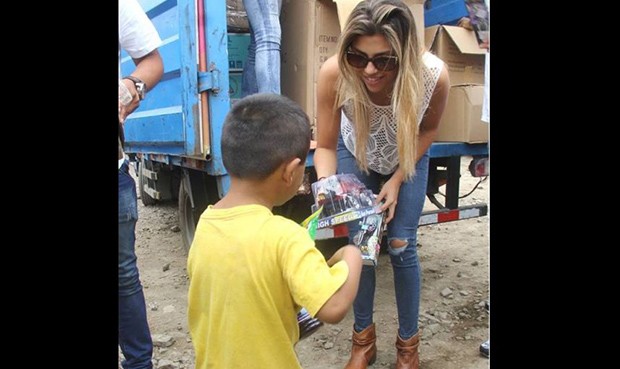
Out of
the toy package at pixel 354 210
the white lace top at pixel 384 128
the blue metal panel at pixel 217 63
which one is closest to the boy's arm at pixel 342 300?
the toy package at pixel 354 210

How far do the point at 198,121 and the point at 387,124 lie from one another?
3.88ft

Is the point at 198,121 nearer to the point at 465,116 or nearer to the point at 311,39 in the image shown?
the point at 311,39

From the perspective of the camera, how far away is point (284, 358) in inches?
51.3

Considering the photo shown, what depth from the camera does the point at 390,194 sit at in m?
2.10

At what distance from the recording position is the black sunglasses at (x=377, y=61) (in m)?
1.88

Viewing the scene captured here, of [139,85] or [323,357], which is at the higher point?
[139,85]

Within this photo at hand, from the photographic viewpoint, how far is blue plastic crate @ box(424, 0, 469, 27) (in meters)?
3.83

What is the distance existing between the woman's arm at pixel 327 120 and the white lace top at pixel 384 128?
2.2 inches

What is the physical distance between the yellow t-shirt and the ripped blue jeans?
0.88 m

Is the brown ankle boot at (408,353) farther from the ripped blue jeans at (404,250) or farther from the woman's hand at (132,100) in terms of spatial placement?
the woman's hand at (132,100)
